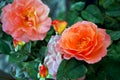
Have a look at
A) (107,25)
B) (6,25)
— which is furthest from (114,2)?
(6,25)

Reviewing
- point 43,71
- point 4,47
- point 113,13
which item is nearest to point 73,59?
point 43,71

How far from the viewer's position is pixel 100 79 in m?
1.05

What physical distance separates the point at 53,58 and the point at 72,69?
0.10m

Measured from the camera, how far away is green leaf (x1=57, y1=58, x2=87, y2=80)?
94cm

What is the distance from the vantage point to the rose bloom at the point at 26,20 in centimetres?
101

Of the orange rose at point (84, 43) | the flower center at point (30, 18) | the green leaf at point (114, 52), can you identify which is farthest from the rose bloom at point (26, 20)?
the green leaf at point (114, 52)

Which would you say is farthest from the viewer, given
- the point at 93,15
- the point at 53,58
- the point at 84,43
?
the point at 93,15

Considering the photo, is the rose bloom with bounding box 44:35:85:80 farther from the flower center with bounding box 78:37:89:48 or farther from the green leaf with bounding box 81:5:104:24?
the green leaf with bounding box 81:5:104:24

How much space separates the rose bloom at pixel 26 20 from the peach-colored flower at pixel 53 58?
0.12 feet

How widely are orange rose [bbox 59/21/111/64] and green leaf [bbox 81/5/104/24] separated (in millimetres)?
305

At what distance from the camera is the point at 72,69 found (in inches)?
37.1

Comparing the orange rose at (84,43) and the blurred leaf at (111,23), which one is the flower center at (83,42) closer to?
the orange rose at (84,43)

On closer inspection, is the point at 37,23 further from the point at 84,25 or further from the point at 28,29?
the point at 84,25

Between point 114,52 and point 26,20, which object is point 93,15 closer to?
point 114,52
